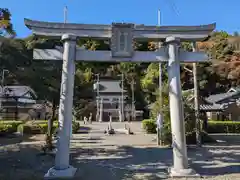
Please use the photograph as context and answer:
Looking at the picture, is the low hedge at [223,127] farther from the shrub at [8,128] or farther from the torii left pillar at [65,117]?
the torii left pillar at [65,117]

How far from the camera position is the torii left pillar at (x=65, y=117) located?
674 centimetres

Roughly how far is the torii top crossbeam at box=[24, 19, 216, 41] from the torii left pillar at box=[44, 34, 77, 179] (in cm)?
29

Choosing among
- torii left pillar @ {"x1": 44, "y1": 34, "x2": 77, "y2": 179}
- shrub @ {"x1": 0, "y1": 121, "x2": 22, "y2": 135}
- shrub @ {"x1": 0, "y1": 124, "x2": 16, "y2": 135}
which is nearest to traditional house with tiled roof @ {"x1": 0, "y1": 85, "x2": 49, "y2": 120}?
shrub @ {"x1": 0, "y1": 121, "x2": 22, "y2": 135}

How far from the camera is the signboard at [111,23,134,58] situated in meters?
7.47

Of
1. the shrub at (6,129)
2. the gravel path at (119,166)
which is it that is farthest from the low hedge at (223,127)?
the shrub at (6,129)

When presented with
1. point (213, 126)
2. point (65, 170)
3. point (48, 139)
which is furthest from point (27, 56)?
point (213, 126)

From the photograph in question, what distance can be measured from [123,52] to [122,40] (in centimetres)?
37

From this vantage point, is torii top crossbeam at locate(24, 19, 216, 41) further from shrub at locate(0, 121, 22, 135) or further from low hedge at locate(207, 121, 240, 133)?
low hedge at locate(207, 121, 240, 133)

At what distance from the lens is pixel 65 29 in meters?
7.44

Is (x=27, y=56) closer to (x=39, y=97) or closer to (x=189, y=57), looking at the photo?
(x=39, y=97)

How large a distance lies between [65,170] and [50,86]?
563cm

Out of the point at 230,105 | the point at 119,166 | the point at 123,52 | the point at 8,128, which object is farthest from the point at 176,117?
the point at 230,105

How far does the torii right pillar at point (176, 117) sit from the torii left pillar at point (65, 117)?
2.86m

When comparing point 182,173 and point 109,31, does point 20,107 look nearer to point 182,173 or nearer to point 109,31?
point 109,31
